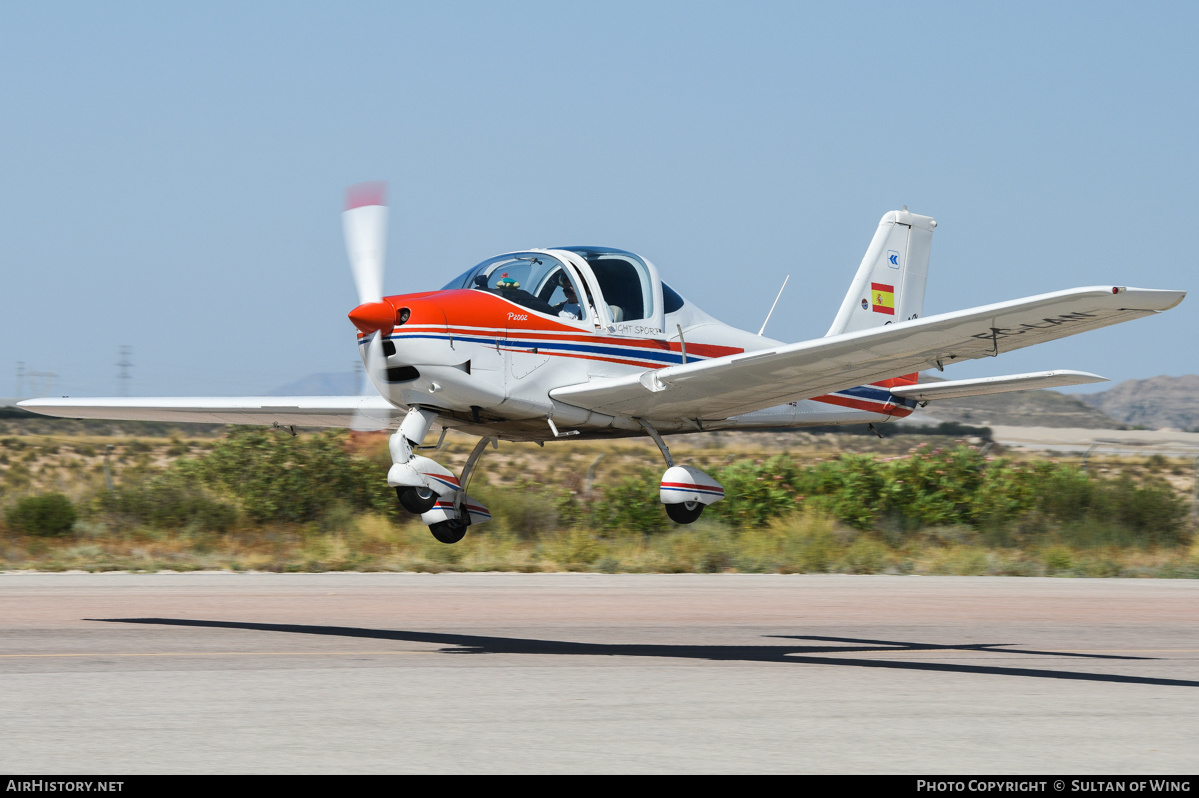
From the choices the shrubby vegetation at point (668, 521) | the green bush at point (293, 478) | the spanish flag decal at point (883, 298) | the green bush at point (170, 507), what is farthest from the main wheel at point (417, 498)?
the green bush at point (170, 507)

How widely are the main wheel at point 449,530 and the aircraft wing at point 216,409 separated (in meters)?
2.38

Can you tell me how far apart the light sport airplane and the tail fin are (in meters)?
2.35

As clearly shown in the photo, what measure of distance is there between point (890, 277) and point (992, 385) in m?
3.53

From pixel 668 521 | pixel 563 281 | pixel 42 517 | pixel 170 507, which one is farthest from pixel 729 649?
pixel 42 517

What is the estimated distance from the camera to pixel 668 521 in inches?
1182

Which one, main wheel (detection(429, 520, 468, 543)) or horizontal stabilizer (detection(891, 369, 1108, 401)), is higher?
horizontal stabilizer (detection(891, 369, 1108, 401))

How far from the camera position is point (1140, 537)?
104ft

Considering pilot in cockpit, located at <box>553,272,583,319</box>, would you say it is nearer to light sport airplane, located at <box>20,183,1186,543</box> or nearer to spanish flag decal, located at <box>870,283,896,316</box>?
light sport airplane, located at <box>20,183,1186,543</box>

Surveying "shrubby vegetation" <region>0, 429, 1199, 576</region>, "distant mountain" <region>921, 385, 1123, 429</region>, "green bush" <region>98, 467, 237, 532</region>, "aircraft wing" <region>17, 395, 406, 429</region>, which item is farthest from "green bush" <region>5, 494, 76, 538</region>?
"distant mountain" <region>921, 385, 1123, 429</region>

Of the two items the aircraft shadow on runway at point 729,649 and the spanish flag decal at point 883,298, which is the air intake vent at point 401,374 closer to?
the aircraft shadow on runway at point 729,649

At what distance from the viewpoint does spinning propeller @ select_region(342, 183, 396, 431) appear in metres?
12.2

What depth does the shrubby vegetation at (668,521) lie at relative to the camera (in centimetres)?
2691

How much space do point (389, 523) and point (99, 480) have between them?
22.1 metres
